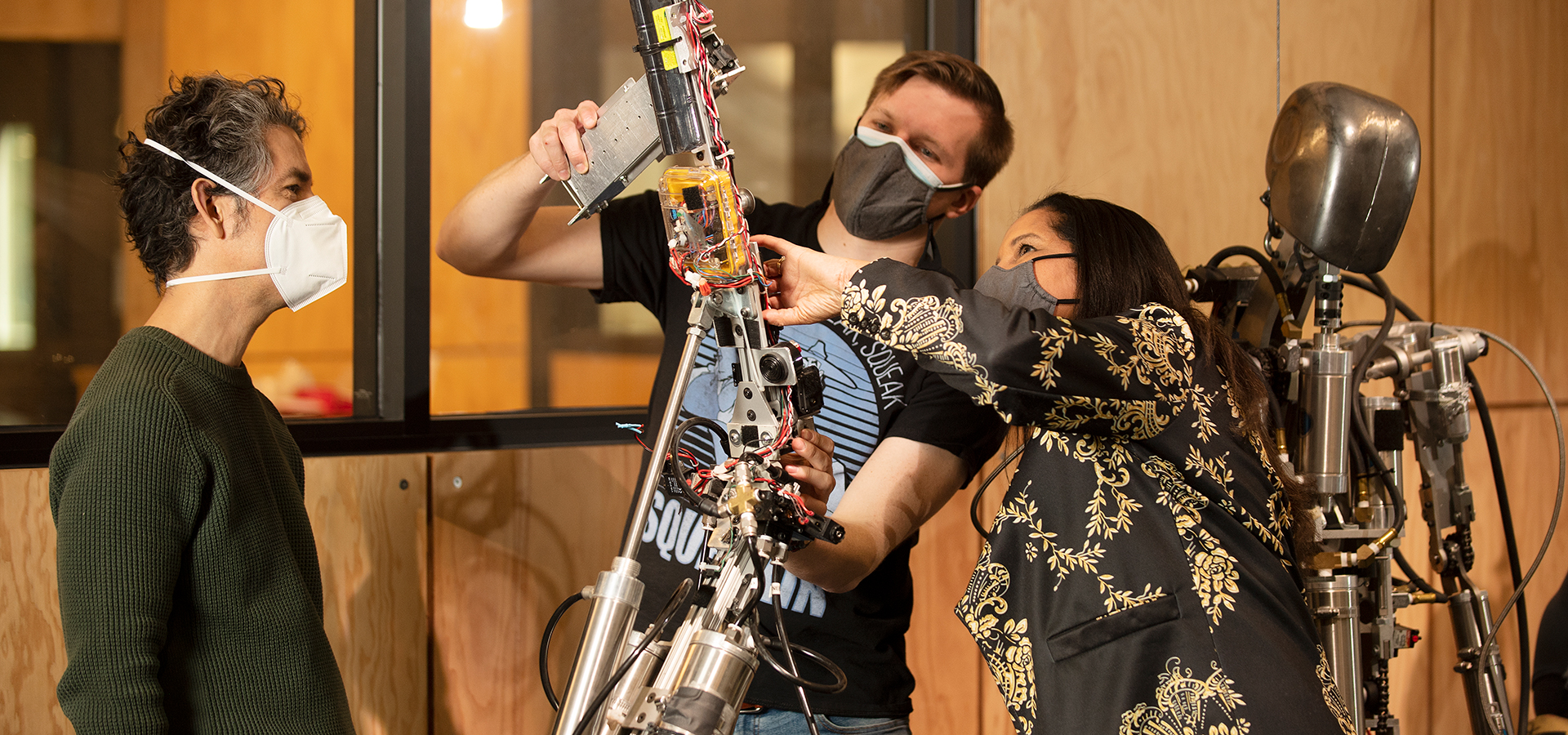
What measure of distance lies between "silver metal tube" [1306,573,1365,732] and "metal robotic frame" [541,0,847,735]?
0.99 metres

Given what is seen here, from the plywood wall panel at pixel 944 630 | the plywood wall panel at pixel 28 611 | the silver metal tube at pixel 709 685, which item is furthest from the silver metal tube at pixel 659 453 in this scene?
the plywood wall panel at pixel 944 630

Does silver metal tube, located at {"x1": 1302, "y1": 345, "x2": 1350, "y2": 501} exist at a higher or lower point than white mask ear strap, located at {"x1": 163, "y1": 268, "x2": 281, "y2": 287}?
lower

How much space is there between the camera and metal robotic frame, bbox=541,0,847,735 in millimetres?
887

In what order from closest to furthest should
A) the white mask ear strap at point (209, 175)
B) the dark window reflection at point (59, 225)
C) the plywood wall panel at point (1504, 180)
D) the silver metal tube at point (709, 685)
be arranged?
the silver metal tube at point (709, 685) → the white mask ear strap at point (209, 175) → the dark window reflection at point (59, 225) → the plywood wall panel at point (1504, 180)

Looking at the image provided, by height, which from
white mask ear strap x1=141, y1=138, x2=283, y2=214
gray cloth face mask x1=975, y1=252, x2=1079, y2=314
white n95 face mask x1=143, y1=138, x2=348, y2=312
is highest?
white mask ear strap x1=141, y1=138, x2=283, y2=214

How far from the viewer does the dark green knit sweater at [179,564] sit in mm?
1036

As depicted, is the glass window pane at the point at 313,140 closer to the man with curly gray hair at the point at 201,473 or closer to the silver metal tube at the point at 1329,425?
the man with curly gray hair at the point at 201,473

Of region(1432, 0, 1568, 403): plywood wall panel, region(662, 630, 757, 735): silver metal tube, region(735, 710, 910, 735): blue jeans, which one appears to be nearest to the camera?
region(662, 630, 757, 735): silver metal tube

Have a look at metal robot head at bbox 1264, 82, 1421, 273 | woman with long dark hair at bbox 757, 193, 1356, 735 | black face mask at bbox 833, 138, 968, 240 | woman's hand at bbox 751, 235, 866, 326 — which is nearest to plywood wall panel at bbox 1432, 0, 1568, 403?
metal robot head at bbox 1264, 82, 1421, 273

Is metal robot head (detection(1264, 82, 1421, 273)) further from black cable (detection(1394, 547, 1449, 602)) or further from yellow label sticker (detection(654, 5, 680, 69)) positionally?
yellow label sticker (detection(654, 5, 680, 69))

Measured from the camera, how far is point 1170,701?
1.10 m

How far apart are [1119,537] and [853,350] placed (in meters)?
0.52

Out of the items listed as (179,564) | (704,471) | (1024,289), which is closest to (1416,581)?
(1024,289)

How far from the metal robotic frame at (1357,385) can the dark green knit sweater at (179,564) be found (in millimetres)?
1455
